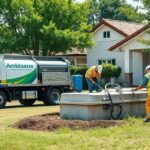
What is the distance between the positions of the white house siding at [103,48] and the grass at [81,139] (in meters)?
33.4

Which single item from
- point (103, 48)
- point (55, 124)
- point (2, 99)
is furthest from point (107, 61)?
point (55, 124)

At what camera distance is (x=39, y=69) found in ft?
75.9

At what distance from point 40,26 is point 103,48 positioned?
10421 millimetres

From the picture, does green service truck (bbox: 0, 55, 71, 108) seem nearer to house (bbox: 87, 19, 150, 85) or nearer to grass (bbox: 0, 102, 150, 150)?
grass (bbox: 0, 102, 150, 150)

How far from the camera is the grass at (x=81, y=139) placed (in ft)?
30.6

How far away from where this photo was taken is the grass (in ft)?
30.6

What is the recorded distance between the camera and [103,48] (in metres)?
46.3

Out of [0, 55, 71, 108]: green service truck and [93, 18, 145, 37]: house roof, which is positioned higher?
[93, 18, 145, 37]: house roof

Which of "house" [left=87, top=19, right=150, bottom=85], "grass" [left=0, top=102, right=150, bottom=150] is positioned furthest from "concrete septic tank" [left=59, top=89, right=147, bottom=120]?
"house" [left=87, top=19, right=150, bottom=85]

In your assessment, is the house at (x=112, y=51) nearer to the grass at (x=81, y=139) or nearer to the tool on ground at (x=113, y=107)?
the tool on ground at (x=113, y=107)

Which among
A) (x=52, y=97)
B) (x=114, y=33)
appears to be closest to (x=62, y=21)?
(x=114, y=33)

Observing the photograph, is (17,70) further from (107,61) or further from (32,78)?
(107,61)

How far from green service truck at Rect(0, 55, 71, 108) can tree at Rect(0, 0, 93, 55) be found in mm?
12840

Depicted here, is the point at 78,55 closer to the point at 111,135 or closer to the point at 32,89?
the point at 32,89
